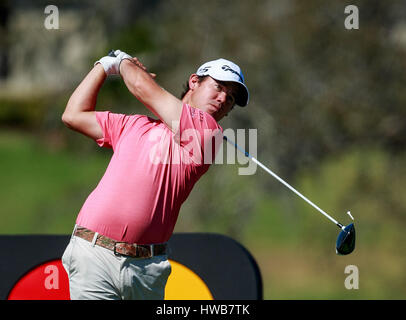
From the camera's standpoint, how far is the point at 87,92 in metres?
3.47

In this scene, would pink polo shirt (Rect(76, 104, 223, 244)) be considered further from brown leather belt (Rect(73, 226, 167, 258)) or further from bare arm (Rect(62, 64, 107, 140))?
bare arm (Rect(62, 64, 107, 140))

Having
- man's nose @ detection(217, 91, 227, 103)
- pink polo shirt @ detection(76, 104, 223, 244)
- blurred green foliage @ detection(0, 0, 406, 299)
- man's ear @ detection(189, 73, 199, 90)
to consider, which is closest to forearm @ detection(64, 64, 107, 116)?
pink polo shirt @ detection(76, 104, 223, 244)

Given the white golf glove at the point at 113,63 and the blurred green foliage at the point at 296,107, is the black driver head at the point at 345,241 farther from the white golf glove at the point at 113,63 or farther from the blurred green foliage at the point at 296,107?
the blurred green foliage at the point at 296,107

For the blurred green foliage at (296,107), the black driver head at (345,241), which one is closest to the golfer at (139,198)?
the black driver head at (345,241)

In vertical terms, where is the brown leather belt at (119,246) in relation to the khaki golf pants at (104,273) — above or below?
above

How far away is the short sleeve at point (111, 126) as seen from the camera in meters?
3.44

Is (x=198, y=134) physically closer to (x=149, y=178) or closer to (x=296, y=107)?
(x=149, y=178)

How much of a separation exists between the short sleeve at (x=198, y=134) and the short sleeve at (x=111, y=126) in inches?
13.1

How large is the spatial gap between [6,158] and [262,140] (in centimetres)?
1376

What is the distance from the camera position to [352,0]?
33.0ft

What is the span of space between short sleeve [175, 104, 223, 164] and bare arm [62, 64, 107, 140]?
470 mm

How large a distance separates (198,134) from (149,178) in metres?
0.28
